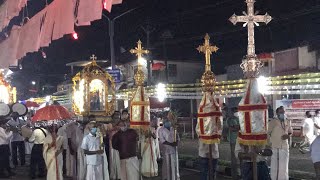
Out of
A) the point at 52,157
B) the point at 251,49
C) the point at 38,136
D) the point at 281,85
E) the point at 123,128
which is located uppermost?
the point at 251,49

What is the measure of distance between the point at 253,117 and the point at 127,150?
3.81 metres

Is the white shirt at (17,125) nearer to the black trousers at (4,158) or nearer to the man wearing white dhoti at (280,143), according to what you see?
the black trousers at (4,158)

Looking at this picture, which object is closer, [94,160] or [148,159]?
[94,160]

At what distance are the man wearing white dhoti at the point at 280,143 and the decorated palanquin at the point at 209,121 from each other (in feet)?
6.63

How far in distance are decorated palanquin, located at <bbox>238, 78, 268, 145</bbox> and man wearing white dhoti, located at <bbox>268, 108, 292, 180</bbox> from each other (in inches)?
124

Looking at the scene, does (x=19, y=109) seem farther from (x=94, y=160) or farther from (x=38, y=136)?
(x=94, y=160)

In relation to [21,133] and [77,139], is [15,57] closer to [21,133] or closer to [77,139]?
[77,139]

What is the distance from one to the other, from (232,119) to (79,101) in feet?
17.6

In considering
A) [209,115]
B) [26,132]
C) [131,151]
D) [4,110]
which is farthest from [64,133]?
[209,115]

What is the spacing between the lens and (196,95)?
1412 cm

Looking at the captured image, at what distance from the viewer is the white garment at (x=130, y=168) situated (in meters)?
9.33

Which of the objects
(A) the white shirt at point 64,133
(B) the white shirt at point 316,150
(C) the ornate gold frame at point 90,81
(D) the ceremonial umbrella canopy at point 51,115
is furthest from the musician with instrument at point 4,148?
(B) the white shirt at point 316,150

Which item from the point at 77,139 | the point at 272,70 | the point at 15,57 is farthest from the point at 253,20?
the point at 272,70

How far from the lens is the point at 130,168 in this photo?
Answer: 933cm
